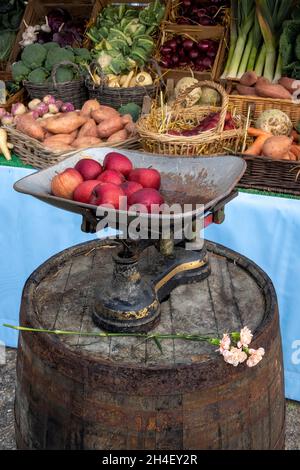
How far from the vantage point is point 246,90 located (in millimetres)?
2789

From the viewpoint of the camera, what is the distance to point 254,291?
137 centimetres

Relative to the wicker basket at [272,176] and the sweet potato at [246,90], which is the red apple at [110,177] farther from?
the sweet potato at [246,90]

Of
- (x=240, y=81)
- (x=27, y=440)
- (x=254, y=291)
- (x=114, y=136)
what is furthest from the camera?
(x=240, y=81)

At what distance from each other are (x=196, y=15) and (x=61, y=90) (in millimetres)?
1104

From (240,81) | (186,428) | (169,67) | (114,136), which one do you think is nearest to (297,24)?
(240,81)

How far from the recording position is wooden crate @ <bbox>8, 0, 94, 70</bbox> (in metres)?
3.50

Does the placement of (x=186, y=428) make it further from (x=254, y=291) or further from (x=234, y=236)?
(x=234, y=236)

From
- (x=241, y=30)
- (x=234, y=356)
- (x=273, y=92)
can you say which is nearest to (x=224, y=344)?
(x=234, y=356)

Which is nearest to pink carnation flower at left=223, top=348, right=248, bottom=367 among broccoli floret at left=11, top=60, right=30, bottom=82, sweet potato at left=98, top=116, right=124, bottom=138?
sweet potato at left=98, top=116, right=124, bottom=138

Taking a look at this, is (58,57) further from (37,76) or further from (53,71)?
(53,71)

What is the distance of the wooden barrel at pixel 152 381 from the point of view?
1061 millimetres

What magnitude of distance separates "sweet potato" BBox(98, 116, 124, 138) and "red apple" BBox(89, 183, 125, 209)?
158 cm

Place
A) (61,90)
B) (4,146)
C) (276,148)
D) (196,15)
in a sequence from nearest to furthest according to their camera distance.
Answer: (276,148) < (4,146) < (61,90) < (196,15)
